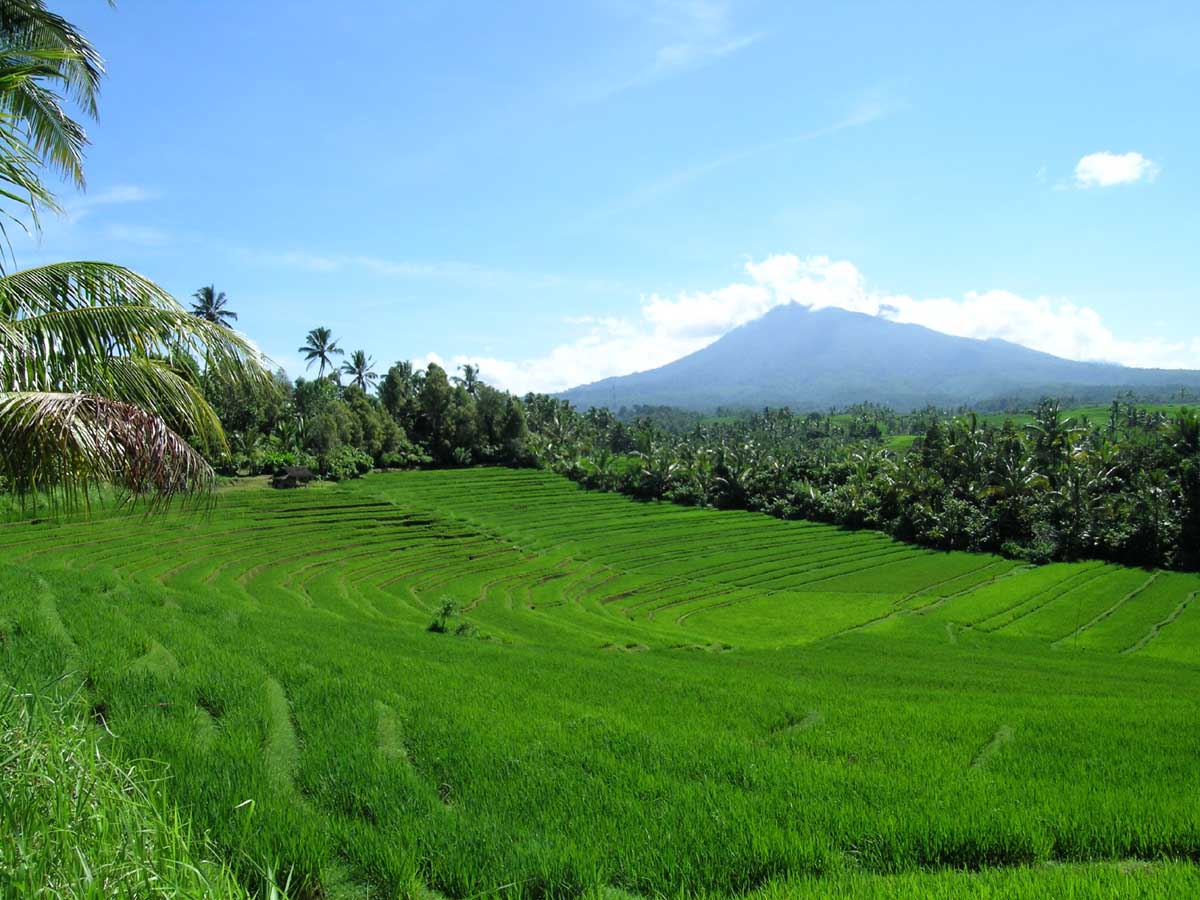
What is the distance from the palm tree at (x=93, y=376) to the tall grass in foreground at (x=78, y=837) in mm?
1900

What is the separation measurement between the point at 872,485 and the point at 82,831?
58.5m

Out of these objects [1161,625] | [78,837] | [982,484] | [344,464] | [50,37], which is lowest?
[1161,625]

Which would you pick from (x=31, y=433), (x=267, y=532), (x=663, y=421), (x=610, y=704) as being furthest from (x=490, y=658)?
(x=663, y=421)

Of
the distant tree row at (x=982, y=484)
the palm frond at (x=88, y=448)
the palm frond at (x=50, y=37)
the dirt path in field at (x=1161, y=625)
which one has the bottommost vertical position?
the dirt path in field at (x=1161, y=625)

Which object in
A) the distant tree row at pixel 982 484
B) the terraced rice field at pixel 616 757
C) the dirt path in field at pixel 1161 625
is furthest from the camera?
the distant tree row at pixel 982 484

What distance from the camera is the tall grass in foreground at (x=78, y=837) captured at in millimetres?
2596

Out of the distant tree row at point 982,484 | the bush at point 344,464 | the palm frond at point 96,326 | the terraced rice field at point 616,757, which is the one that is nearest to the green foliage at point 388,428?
the bush at point 344,464

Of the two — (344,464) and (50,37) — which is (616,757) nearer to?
(50,37)

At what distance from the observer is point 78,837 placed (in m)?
2.94

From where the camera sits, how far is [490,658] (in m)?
11.8

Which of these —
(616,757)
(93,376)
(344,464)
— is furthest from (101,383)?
(344,464)

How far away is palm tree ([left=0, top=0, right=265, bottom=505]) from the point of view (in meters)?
4.89

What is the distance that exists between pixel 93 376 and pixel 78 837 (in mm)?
4240

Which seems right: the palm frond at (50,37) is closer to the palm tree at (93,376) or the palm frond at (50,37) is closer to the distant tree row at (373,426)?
the palm tree at (93,376)
